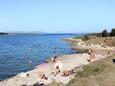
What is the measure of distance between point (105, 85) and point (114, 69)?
15.2 feet

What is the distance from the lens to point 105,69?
78.5 feet

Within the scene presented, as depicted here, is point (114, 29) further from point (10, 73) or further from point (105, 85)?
point (105, 85)

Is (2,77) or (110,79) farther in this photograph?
(2,77)

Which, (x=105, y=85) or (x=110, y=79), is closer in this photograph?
(x=105, y=85)

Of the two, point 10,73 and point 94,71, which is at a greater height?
point 94,71

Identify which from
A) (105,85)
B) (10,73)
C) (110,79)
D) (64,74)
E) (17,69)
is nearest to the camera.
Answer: (105,85)

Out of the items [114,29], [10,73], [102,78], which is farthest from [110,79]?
[114,29]

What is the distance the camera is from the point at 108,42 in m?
96.7

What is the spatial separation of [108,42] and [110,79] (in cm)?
7750

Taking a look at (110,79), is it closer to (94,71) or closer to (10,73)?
(94,71)

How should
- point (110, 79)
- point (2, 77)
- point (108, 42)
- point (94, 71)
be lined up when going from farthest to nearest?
point (108, 42)
point (2, 77)
point (94, 71)
point (110, 79)

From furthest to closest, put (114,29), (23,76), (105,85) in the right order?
(114,29) → (23,76) → (105,85)

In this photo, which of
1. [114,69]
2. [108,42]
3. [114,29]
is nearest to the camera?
[114,69]

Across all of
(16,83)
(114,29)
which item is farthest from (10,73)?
(114,29)
